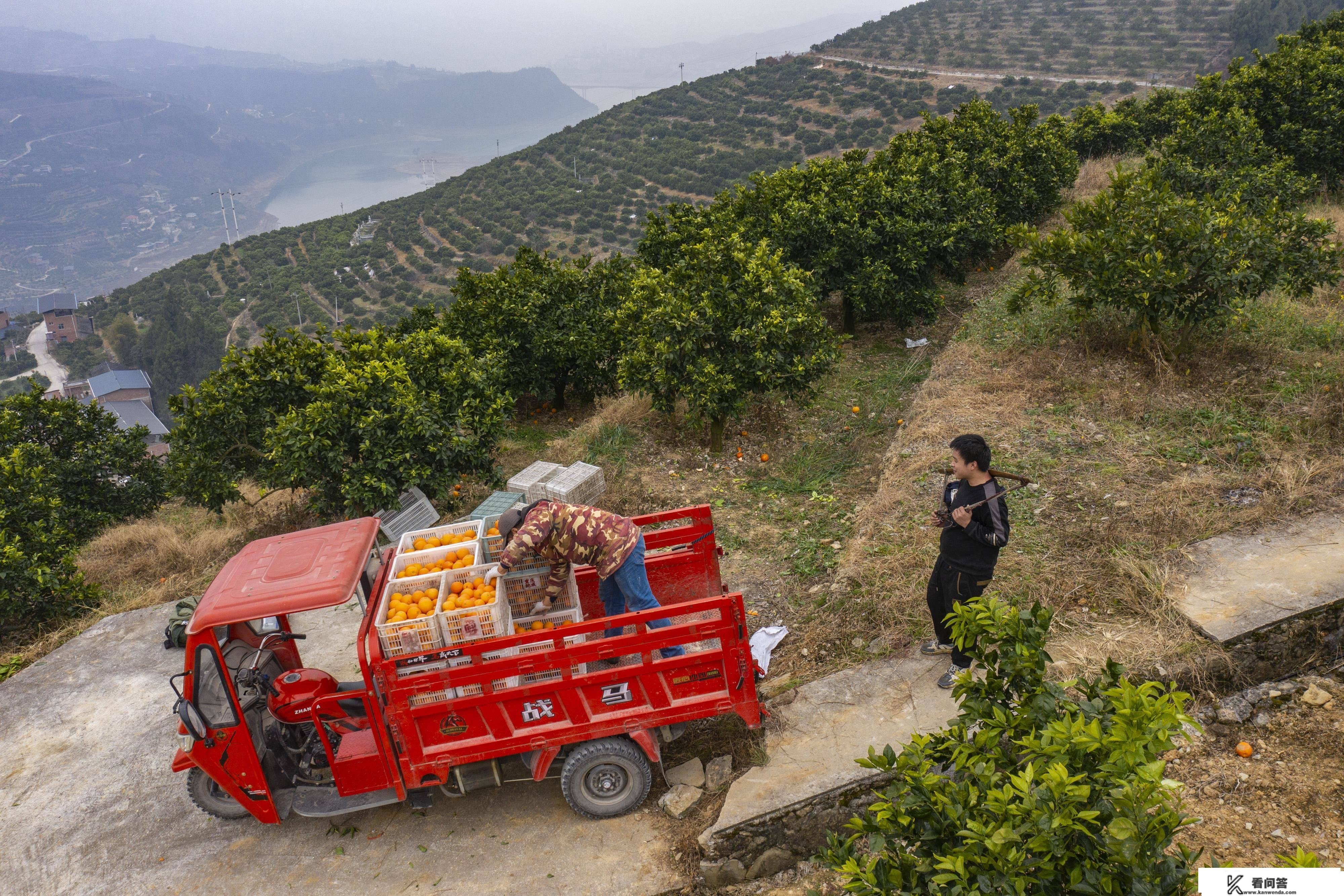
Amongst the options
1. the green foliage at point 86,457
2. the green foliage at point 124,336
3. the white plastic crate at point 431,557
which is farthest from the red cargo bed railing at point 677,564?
the green foliage at point 124,336

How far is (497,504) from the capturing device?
29.0 feet

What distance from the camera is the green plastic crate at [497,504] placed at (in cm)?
852

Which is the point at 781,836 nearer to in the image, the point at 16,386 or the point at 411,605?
the point at 411,605

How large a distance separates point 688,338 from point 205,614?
6.75 meters

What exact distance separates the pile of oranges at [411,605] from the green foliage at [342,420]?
4.20 meters

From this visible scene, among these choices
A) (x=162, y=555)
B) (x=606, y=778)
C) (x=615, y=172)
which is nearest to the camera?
(x=606, y=778)

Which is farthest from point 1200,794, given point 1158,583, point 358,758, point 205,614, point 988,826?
point 205,614

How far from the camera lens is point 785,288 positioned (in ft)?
33.5

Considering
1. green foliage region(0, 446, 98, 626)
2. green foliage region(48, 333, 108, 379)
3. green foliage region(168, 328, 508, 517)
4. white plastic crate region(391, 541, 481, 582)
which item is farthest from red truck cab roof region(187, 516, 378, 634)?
green foliage region(48, 333, 108, 379)

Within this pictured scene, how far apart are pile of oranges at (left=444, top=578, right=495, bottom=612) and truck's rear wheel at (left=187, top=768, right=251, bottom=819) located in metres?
2.29

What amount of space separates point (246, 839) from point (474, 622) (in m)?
Answer: 2.64

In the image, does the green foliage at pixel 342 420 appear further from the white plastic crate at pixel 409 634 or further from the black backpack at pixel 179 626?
the white plastic crate at pixel 409 634

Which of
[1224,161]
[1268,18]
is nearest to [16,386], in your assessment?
[1224,161]

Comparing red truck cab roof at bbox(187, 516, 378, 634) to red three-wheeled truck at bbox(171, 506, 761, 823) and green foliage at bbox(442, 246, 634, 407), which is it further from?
green foliage at bbox(442, 246, 634, 407)
